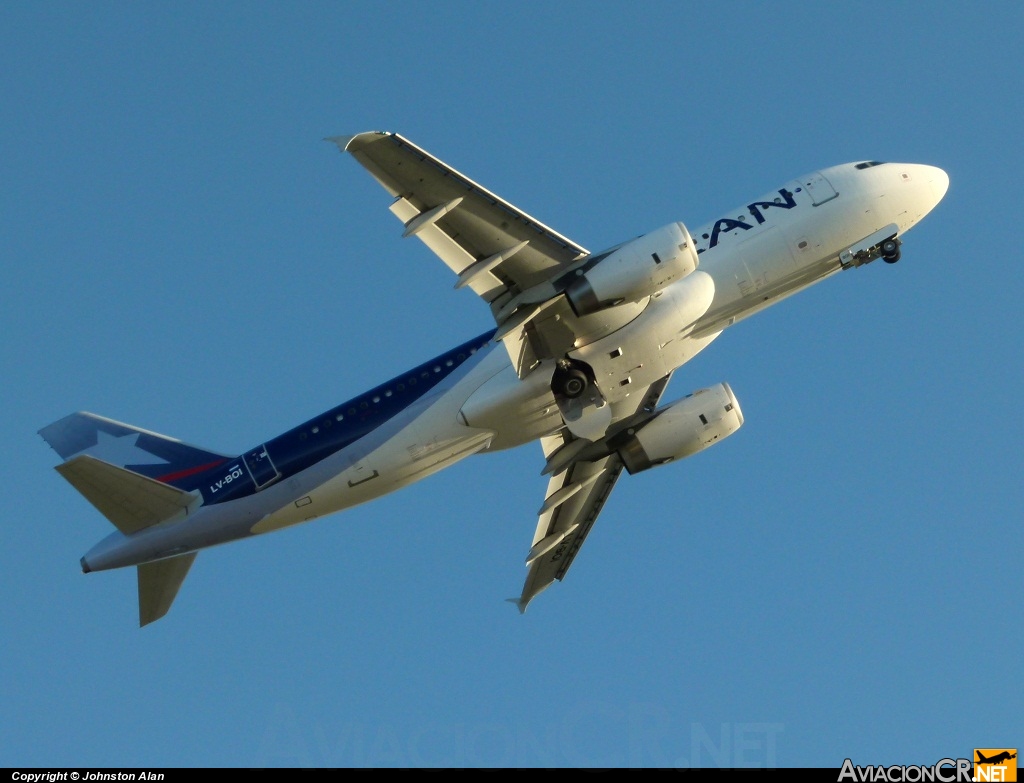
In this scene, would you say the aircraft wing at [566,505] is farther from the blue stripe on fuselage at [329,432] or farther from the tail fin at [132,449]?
the tail fin at [132,449]

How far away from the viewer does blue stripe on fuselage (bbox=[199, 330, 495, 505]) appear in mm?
39031

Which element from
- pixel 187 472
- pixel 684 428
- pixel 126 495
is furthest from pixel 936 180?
pixel 126 495

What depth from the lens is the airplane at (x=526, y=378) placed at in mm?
35344

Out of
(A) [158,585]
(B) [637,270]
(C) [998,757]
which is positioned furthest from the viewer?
(A) [158,585]

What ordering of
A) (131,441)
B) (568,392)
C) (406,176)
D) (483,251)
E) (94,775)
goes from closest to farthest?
1. (94,775)
2. (406,176)
3. (483,251)
4. (568,392)
5. (131,441)

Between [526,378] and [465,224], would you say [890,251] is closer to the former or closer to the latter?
[526,378]

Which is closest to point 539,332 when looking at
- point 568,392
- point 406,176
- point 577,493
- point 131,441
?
point 568,392

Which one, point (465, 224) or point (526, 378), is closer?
point (465, 224)

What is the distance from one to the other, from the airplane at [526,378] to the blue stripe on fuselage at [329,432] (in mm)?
46

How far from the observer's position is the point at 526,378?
37781mm

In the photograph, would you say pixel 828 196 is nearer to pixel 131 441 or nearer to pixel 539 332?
pixel 539 332

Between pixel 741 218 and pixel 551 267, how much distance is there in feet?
24.5

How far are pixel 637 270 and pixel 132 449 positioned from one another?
18.9 metres

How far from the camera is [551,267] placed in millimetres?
35719
